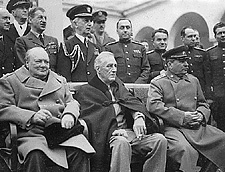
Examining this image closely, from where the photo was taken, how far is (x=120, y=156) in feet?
16.1

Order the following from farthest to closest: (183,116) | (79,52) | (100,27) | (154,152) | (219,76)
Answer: (100,27) → (219,76) → (79,52) → (183,116) → (154,152)

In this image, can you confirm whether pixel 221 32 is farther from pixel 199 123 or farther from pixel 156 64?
pixel 199 123

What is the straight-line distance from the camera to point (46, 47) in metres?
6.38

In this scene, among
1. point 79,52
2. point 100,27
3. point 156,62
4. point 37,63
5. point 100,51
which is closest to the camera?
point 37,63

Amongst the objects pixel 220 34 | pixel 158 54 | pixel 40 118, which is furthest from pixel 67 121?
pixel 220 34

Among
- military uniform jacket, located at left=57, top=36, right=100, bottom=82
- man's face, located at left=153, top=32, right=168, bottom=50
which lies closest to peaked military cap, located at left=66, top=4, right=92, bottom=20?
military uniform jacket, located at left=57, top=36, right=100, bottom=82

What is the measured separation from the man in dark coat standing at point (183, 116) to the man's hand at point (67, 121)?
1232 millimetres

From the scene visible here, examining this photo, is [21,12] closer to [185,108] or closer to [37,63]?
[37,63]

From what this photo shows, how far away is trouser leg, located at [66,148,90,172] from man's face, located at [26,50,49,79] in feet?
2.90

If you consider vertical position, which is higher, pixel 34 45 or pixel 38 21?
pixel 38 21

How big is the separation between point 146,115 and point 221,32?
226cm

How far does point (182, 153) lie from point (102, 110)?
0.98m

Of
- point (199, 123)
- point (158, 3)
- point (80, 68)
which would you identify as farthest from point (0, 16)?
point (158, 3)

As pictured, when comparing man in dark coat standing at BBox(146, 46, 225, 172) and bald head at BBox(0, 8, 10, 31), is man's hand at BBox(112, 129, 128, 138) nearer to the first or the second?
man in dark coat standing at BBox(146, 46, 225, 172)
